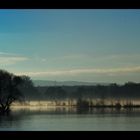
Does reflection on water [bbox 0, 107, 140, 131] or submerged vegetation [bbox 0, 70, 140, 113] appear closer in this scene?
reflection on water [bbox 0, 107, 140, 131]

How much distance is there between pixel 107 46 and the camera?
1822 millimetres

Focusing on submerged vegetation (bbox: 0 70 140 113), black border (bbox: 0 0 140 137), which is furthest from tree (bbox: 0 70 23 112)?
black border (bbox: 0 0 140 137)

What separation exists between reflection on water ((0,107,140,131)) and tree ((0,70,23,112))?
0.16 ft

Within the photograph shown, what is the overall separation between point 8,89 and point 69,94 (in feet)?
1.01

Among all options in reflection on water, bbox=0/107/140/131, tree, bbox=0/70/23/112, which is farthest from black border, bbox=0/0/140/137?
tree, bbox=0/70/23/112

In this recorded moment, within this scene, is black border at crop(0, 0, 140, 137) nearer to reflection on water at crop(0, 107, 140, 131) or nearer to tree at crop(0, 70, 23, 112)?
reflection on water at crop(0, 107, 140, 131)

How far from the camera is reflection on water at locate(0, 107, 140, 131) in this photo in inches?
65.3

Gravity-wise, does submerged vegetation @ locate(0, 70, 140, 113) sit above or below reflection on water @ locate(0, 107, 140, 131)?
above

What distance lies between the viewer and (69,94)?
5.98 ft

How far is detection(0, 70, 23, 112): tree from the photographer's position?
1749 millimetres

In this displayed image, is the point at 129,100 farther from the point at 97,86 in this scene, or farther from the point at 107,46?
the point at 107,46
